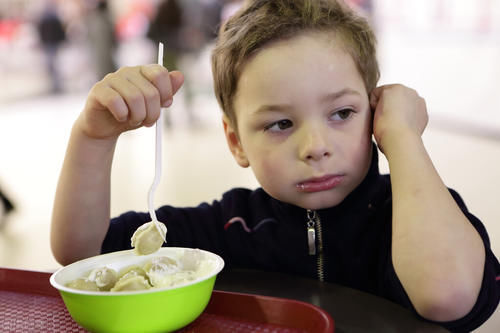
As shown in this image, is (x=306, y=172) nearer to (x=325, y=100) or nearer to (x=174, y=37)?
(x=325, y=100)

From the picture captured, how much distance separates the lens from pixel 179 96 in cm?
693

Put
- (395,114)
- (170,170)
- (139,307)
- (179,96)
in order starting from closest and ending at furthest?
(139,307) < (395,114) < (170,170) < (179,96)

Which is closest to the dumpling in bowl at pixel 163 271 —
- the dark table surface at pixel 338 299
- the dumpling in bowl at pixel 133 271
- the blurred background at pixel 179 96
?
the dumpling in bowl at pixel 133 271

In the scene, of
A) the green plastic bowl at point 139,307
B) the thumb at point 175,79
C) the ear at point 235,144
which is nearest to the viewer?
the green plastic bowl at point 139,307

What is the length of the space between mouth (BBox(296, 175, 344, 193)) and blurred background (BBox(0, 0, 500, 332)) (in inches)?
23.5

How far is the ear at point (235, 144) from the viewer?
106 cm

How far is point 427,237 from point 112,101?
0.45 m

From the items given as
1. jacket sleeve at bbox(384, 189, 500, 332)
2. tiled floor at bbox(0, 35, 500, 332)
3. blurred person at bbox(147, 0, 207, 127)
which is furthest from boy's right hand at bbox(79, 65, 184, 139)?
blurred person at bbox(147, 0, 207, 127)

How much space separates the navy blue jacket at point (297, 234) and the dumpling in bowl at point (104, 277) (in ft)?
1.09

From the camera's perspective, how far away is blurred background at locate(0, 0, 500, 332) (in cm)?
310

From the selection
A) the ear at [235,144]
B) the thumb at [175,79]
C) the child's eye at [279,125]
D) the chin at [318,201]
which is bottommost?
the chin at [318,201]

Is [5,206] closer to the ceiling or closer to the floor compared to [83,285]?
closer to the floor

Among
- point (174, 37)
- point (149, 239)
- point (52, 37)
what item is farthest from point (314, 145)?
point (52, 37)

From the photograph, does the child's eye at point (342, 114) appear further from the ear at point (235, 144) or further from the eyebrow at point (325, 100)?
the ear at point (235, 144)
